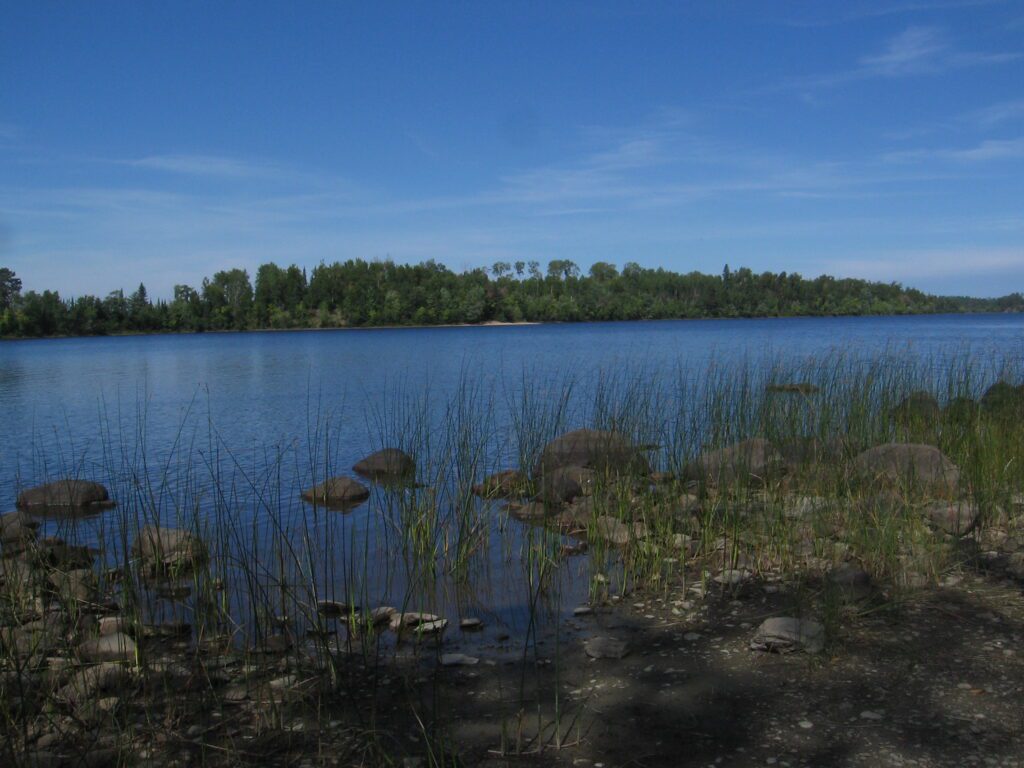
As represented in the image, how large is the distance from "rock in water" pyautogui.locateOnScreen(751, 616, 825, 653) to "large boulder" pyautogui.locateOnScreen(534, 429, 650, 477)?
2.33m

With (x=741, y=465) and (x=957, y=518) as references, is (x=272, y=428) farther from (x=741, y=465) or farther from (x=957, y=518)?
(x=957, y=518)

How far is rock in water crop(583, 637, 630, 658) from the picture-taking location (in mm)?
3984

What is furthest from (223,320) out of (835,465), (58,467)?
(835,465)

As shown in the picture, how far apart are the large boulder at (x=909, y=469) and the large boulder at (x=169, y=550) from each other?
4.46m

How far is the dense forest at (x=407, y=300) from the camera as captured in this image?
71062 millimetres

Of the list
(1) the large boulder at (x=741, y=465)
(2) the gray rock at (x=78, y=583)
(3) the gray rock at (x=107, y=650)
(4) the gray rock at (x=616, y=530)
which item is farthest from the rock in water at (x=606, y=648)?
(2) the gray rock at (x=78, y=583)

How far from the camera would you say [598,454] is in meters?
6.69

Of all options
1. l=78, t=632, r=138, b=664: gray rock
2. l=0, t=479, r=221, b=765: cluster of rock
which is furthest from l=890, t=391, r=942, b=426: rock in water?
l=78, t=632, r=138, b=664: gray rock

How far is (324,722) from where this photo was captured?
3.31 meters

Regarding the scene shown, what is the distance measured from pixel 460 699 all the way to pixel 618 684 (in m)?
0.69

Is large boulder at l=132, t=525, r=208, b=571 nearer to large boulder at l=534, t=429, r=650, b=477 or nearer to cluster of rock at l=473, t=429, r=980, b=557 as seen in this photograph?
cluster of rock at l=473, t=429, r=980, b=557

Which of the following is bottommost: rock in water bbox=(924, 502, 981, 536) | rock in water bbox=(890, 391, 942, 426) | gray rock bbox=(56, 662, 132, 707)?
gray rock bbox=(56, 662, 132, 707)

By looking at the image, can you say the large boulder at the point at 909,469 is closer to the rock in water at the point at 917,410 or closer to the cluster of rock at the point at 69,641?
the rock in water at the point at 917,410

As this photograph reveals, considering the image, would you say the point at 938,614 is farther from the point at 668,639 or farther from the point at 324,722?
the point at 324,722
